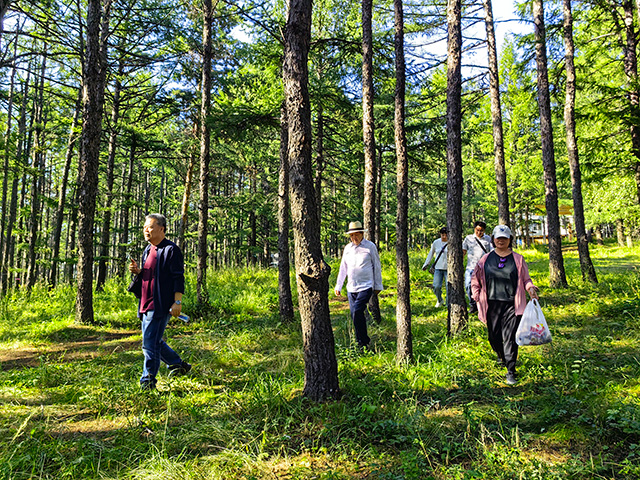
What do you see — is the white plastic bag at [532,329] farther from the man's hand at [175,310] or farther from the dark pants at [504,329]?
the man's hand at [175,310]

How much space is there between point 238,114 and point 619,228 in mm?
30514

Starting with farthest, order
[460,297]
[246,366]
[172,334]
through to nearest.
→ [172,334]
[460,297]
[246,366]

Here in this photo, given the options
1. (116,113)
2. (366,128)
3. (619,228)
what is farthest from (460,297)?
(619,228)

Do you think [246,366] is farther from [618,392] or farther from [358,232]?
[618,392]

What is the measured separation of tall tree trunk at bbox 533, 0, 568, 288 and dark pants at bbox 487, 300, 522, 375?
22.5 feet

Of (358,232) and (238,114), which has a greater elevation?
(238,114)

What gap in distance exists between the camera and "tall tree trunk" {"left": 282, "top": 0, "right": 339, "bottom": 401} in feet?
13.2

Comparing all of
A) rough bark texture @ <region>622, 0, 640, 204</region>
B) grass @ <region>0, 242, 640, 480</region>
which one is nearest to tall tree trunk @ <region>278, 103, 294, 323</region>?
grass @ <region>0, 242, 640, 480</region>

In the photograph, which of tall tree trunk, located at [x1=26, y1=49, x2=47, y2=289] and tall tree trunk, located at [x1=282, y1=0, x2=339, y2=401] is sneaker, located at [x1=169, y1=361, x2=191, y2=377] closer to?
tall tree trunk, located at [x1=282, y1=0, x2=339, y2=401]

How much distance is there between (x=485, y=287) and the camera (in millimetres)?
5160

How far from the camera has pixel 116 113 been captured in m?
14.9

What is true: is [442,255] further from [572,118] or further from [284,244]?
[572,118]

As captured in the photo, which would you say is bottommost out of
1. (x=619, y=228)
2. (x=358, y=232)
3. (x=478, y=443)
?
(x=478, y=443)

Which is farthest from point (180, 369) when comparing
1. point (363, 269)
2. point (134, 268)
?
point (363, 269)
